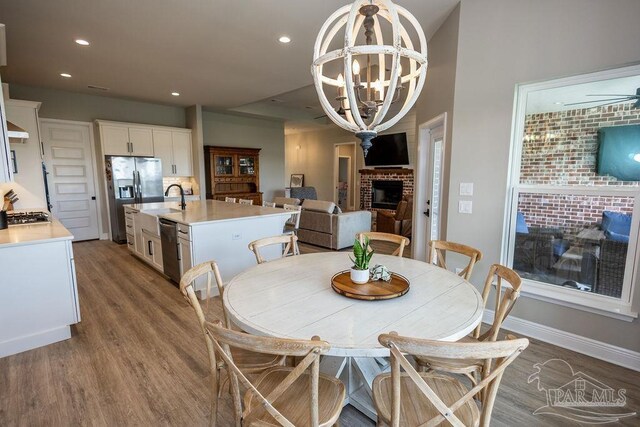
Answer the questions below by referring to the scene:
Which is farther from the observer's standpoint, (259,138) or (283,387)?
(259,138)

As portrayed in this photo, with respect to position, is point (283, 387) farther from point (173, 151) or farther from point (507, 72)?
point (173, 151)

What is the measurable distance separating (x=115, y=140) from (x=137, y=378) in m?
5.45

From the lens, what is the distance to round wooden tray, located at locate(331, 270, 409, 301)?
5.12 ft

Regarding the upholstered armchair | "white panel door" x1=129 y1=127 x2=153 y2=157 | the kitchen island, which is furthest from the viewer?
the upholstered armchair

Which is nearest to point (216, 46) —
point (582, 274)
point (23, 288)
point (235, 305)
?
point (23, 288)

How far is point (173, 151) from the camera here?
688 centimetres

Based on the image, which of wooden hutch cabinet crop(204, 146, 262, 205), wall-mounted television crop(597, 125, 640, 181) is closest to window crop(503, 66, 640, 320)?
wall-mounted television crop(597, 125, 640, 181)

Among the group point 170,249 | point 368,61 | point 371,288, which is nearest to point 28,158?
point 170,249

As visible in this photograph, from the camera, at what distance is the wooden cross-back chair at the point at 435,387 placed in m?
0.97

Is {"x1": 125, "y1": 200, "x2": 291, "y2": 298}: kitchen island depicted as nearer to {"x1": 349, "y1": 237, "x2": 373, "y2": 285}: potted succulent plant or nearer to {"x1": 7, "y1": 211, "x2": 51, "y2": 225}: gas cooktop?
{"x1": 7, "y1": 211, "x2": 51, "y2": 225}: gas cooktop

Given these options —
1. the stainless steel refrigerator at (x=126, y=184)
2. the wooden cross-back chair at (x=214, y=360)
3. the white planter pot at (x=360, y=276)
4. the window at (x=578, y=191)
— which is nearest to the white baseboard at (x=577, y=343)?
the window at (x=578, y=191)

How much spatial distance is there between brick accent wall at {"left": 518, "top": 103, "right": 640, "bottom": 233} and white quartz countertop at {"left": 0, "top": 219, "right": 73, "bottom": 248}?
3.93m

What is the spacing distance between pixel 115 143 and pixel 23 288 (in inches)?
176

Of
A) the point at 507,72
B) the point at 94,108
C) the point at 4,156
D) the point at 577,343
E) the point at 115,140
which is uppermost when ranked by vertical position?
the point at 94,108
